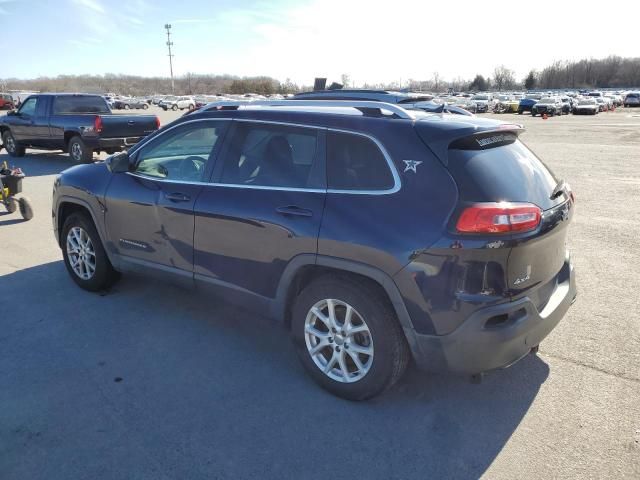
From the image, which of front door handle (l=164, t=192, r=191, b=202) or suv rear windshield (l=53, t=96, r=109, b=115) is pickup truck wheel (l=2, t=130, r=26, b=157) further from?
front door handle (l=164, t=192, r=191, b=202)

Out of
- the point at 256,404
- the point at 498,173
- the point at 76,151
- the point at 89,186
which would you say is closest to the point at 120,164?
the point at 89,186

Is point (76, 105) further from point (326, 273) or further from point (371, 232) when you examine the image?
point (371, 232)

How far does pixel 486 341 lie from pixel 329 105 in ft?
6.10

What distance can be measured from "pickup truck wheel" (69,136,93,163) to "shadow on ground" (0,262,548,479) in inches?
376

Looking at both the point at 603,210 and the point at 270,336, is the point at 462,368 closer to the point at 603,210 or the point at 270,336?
the point at 270,336

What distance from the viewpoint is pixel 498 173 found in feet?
9.26

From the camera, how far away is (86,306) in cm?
455

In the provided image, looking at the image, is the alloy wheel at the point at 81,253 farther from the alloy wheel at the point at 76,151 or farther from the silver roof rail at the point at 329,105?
the alloy wheel at the point at 76,151

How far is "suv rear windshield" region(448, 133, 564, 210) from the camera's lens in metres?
2.69

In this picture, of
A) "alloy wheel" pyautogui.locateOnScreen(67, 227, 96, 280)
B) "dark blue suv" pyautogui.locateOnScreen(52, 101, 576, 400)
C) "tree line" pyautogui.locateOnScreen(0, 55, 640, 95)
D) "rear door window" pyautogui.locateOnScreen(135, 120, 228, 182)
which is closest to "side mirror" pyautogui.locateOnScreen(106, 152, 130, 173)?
"rear door window" pyautogui.locateOnScreen(135, 120, 228, 182)

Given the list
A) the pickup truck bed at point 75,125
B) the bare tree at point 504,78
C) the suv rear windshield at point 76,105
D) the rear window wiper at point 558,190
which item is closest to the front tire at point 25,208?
the pickup truck bed at point 75,125

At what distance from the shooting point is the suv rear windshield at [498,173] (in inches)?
106

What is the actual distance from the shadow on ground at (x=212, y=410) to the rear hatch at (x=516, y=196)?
87 centimetres

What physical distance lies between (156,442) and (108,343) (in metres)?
1.36
